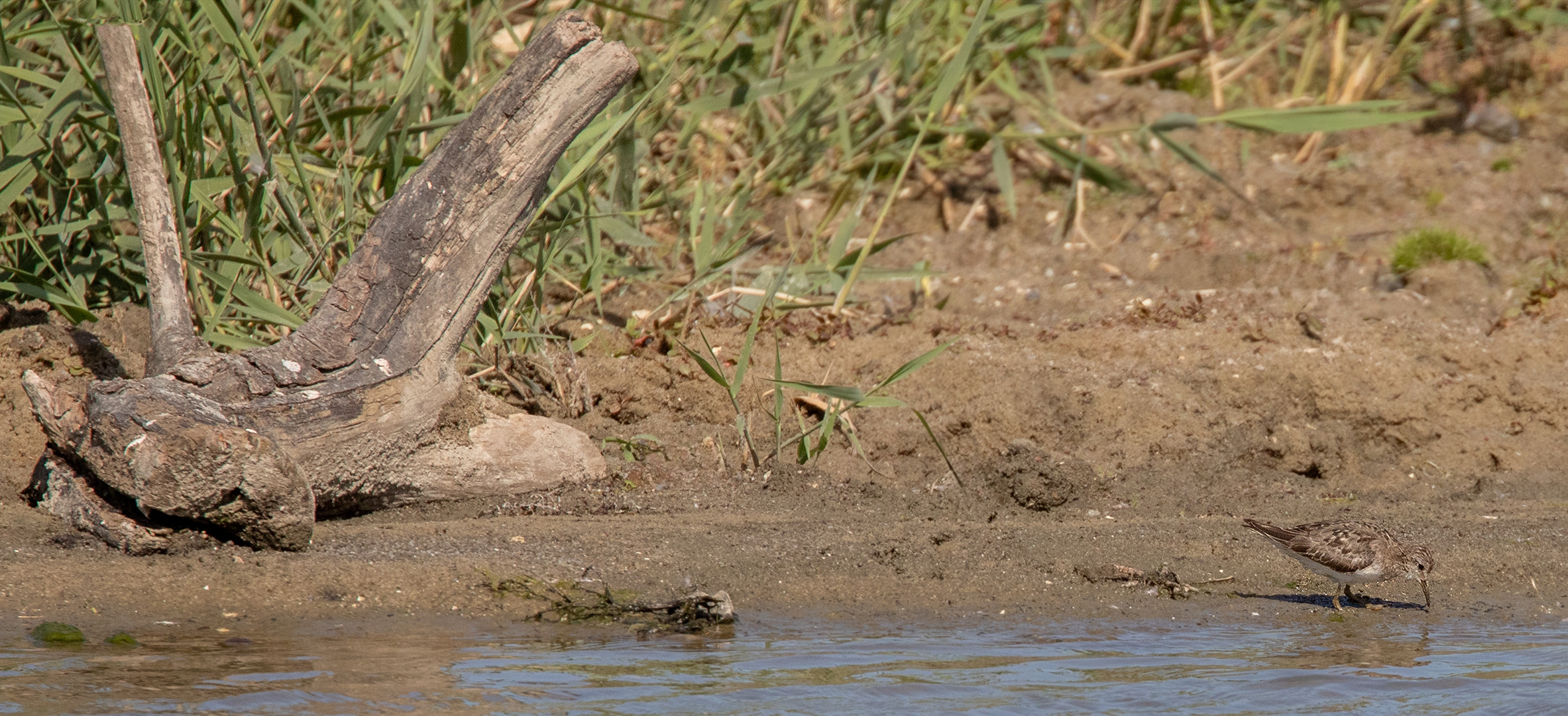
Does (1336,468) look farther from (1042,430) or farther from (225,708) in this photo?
(225,708)

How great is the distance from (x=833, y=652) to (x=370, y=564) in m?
1.45

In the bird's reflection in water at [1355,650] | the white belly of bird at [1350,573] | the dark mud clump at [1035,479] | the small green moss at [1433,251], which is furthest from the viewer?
the small green moss at [1433,251]

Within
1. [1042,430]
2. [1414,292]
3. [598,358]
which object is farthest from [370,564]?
[1414,292]

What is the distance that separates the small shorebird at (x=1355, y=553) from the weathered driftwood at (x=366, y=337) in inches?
106

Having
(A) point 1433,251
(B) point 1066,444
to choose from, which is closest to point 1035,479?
(B) point 1066,444

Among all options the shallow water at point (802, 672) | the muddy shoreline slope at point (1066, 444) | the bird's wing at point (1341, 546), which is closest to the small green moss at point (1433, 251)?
the muddy shoreline slope at point (1066, 444)

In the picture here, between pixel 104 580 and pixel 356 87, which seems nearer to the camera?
pixel 104 580

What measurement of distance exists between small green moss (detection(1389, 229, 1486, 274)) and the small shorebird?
317cm

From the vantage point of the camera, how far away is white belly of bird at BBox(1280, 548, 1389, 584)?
180 inches

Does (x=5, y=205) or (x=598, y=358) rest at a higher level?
(x=5, y=205)

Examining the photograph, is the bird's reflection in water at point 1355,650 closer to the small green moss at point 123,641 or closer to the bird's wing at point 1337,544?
the bird's wing at point 1337,544

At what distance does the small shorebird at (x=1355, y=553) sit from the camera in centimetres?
457

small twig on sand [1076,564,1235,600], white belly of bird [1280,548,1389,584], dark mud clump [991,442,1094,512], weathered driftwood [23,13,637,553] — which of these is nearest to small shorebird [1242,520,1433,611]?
white belly of bird [1280,548,1389,584]

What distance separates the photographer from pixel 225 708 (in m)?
3.46
